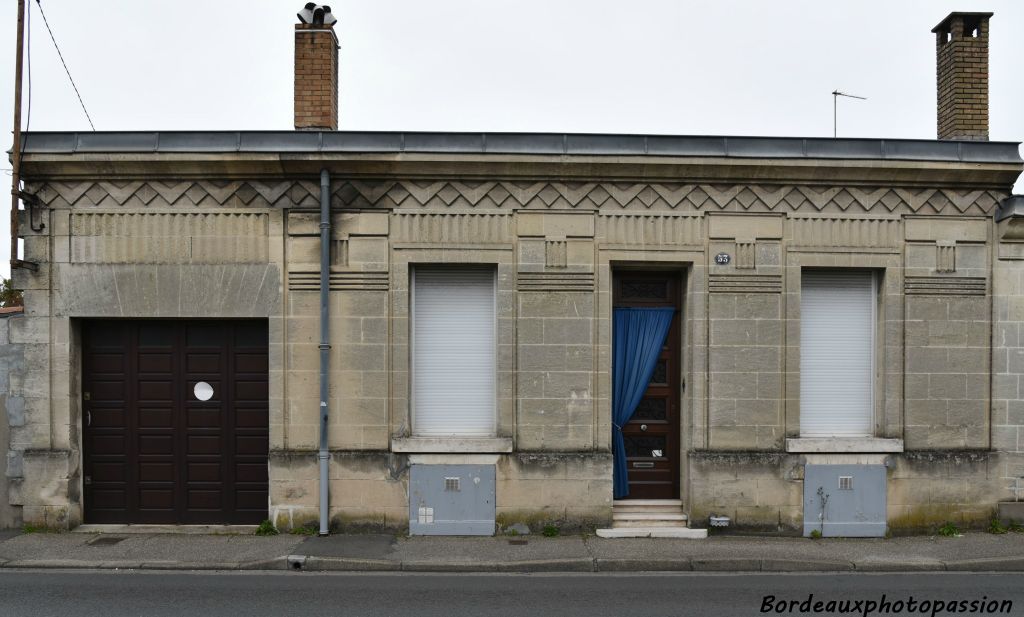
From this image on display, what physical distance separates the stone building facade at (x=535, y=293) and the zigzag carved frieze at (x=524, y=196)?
29 mm

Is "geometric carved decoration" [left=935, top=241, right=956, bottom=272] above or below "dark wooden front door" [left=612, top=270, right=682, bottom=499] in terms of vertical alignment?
above

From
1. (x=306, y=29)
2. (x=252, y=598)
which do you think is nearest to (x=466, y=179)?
(x=306, y=29)

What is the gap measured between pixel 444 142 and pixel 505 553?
201 inches

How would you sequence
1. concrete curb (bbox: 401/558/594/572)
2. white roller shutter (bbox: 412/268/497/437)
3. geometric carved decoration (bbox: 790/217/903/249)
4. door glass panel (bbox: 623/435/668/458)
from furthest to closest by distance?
door glass panel (bbox: 623/435/668/458) < white roller shutter (bbox: 412/268/497/437) < geometric carved decoration (bbox: 790/217/903/249) < concrete curb (bbox: 401/558/594/572)

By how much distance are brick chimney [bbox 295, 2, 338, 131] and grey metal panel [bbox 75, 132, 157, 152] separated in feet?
6.12

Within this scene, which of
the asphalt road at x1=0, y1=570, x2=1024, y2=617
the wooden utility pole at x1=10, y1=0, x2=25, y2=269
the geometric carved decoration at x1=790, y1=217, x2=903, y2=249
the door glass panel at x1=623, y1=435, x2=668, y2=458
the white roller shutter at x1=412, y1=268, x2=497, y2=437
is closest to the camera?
the asphalt road at x1=0, y1=570, x2=1024, y2=617

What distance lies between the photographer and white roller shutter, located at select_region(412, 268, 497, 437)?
359 inches

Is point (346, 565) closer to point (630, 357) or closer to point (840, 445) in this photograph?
point (630, 357)

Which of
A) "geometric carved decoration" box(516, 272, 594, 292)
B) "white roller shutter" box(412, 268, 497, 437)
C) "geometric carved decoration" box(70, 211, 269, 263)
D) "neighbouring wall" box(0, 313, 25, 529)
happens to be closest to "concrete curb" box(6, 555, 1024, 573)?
"neighbouring wall" box(0, 313, 25, 529)

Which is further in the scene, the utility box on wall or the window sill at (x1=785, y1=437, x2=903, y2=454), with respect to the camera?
the window sill at (x1=785, y1=437, x2=903, y2=454)

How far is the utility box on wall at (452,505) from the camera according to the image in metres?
8.77

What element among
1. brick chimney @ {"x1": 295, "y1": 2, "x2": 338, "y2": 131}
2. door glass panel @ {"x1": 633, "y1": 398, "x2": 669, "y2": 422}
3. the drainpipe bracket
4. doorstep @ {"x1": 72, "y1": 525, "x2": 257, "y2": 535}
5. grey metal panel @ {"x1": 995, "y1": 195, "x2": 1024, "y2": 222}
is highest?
brick chimney @ {"x1": 295, "y1": 2, "x2": 338, "y2": 131}

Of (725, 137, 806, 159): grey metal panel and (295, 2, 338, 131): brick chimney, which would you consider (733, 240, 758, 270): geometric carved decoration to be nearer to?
(725, 137, 806, 159): grey metal panel

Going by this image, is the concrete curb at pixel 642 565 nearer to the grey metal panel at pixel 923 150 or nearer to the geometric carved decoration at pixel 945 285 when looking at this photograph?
the geometric carved decoration at pixel 945 285
